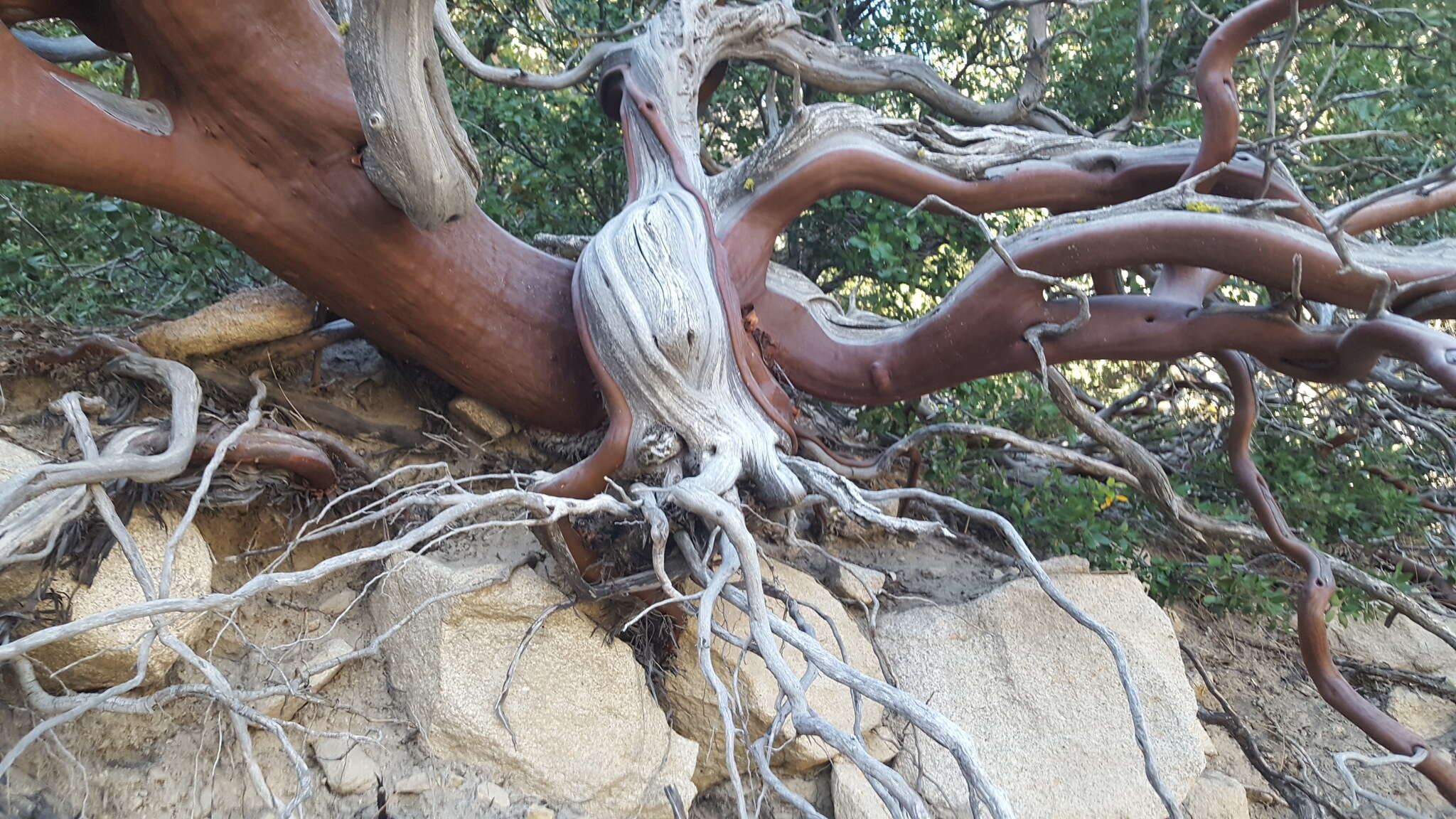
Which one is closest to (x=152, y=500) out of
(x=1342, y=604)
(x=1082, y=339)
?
(x=1082, y=339)

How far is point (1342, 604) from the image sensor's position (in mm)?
3383

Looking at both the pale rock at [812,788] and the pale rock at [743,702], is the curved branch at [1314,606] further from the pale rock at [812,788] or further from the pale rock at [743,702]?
the pale rock at [812,788]

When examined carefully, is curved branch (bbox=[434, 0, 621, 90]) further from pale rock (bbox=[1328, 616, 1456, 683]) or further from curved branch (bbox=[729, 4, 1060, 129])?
pale rock (bbox=[1328, 616, 1456, 683])

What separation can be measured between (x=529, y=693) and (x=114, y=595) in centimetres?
116

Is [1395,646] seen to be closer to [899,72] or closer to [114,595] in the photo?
[899,72]

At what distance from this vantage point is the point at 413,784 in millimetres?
2582

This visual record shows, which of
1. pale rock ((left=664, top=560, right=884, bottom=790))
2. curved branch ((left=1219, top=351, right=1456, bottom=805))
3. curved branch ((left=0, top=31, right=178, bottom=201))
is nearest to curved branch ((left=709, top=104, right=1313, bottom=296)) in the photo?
curved branch ((left=1219, top=351, right=1456, bottom=805))

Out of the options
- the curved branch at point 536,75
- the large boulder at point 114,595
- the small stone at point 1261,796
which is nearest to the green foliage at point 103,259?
the curved branch at point 536,75

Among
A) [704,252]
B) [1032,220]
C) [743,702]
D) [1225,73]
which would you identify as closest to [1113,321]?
[1225,73]

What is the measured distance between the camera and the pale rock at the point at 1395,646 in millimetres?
3881

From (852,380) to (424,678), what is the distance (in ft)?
5.91

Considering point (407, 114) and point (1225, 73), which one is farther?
point (1225, 73)

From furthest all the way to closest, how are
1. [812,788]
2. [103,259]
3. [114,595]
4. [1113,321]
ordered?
[103,259] < [1113,321] < [812,788] < [114,595]

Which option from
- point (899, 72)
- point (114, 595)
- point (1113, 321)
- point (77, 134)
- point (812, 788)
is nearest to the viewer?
point (77, 134)
